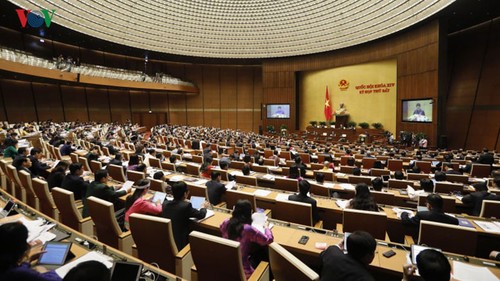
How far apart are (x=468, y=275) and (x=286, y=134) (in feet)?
75.7

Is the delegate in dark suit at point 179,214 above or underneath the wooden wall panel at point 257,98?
underneath

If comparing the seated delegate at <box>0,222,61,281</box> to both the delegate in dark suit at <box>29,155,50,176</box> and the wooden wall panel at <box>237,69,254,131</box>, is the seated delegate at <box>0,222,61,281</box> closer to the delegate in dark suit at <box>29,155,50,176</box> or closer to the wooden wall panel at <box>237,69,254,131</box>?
the delegate in dark suit at <box>29,155,50,176</box>

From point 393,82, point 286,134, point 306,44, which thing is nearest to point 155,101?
point 286,134

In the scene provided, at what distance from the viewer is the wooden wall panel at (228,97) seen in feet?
102

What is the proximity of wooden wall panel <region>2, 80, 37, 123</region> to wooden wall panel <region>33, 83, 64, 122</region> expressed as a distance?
425 mm

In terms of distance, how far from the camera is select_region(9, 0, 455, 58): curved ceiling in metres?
15.3

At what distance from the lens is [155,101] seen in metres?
29.3

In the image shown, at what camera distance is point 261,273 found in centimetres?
272

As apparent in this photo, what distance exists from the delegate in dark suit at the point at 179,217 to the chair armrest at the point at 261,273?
50.0 inches

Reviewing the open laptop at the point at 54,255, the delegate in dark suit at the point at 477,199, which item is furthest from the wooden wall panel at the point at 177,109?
the open laptop at the point at 54,255

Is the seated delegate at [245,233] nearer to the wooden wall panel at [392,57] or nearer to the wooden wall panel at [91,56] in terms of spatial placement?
the wooden wall panel at [392,57]

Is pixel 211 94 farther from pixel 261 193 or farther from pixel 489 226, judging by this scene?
pixel 489 226

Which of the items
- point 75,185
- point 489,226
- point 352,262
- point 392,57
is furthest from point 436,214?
point 392,57

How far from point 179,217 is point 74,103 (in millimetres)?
24010
